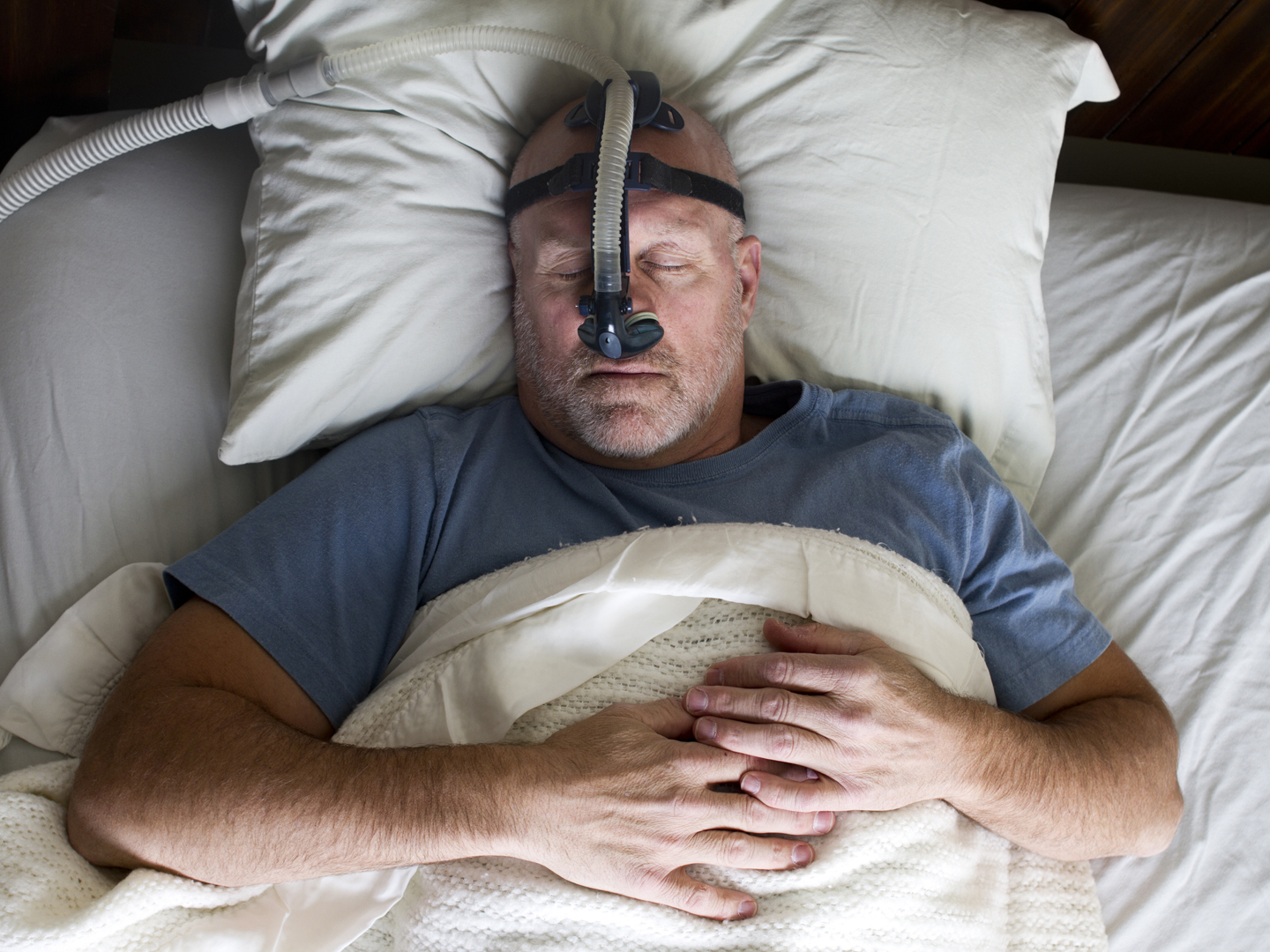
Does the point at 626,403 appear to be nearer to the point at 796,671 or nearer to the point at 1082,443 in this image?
the point at 796,671

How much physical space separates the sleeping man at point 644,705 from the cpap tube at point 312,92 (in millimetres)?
112

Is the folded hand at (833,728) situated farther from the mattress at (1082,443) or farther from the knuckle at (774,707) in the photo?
the mattress at (1082,443)

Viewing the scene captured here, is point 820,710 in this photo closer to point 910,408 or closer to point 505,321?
point 910,408

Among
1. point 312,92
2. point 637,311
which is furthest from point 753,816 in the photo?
point 312,92

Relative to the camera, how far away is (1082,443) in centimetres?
151

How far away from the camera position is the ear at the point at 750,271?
1.42 metres

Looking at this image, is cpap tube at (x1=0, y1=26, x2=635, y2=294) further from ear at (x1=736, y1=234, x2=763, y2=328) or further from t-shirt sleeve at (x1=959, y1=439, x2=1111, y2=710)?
t-shirt sleeve at (x1=959, y1=439, x2=1111, y2=710)

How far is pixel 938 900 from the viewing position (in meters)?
0.95

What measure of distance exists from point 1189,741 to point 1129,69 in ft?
3.91

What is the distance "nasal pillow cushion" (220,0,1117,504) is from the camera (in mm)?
1263

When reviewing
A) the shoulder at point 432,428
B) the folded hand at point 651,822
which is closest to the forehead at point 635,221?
the shoulder at point 432,428

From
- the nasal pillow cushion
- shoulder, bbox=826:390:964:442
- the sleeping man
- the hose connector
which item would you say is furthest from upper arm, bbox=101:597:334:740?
shoulder, bbox=826:390:964:442

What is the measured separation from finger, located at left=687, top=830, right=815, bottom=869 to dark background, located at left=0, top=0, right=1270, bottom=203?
57.3 inches

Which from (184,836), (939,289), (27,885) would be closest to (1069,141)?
(939,289)
